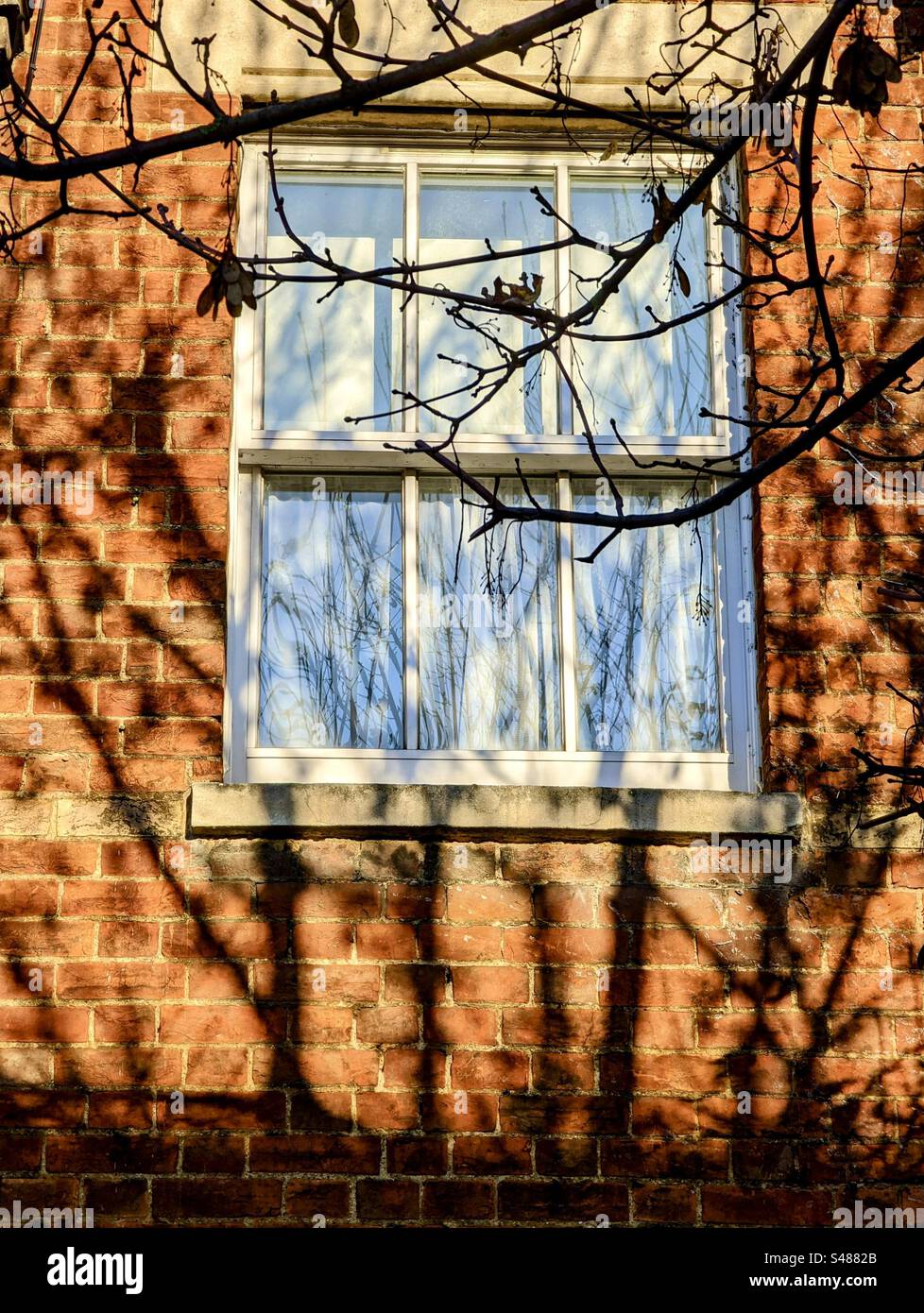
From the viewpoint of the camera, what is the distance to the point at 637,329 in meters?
4.70

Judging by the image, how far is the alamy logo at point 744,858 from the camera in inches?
158

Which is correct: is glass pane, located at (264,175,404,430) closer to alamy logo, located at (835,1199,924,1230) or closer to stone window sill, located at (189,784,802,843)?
stone window sill, located at (189,784,802,843)

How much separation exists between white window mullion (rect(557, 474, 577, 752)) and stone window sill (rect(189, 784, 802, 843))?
31 cm

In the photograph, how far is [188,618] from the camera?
4160mm

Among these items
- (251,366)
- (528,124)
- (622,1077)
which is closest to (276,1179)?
(622,1077)

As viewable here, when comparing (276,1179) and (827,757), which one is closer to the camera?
(276,1179)

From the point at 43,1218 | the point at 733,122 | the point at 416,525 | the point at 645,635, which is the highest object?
the point at 733,122

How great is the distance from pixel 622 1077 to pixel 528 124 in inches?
111

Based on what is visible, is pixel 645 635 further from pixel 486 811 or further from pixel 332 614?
pixel 332 614

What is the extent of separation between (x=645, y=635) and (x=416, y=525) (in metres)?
0.74

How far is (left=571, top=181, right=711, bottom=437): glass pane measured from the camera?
180 inches

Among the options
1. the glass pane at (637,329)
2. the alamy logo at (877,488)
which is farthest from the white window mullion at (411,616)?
the alamy logo at (877,488)
